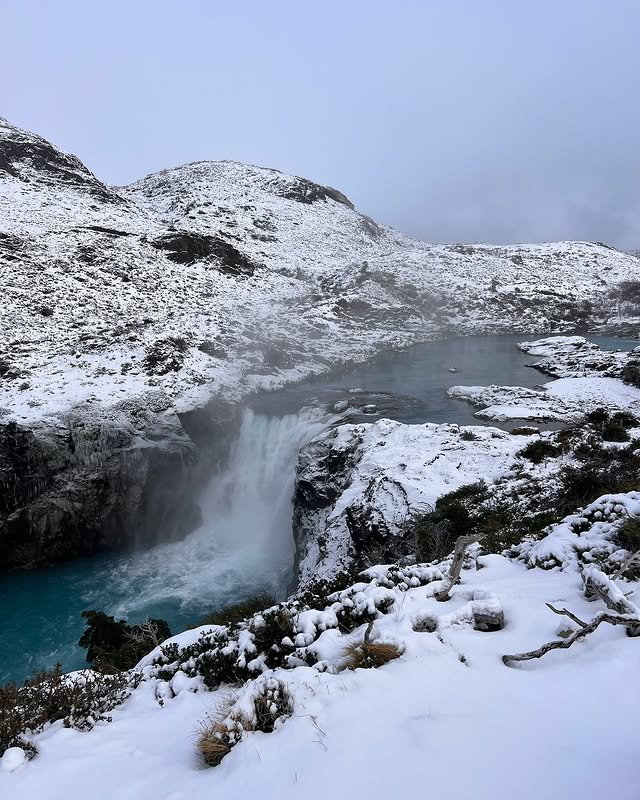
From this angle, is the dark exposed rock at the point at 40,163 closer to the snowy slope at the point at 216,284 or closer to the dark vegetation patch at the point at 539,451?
the snowy slope at the point at 216,284

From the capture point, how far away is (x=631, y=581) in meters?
5.13

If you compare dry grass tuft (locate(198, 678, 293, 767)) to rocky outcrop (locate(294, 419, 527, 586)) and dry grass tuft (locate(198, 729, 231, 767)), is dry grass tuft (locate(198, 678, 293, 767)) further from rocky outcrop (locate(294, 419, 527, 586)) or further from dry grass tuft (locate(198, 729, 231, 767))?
rocky outcrop (locate(294, 419, 527, 586))

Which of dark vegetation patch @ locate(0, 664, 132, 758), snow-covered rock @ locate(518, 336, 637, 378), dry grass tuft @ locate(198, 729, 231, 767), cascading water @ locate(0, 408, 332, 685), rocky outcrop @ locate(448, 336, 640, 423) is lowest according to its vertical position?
cascading water @ locate(0, 408, 332, 685)

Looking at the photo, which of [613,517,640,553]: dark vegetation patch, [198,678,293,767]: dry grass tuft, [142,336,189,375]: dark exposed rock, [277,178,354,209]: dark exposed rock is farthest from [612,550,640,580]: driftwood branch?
[277,178,354,209]: dark exposed rock

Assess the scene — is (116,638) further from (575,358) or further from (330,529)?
(575,358)

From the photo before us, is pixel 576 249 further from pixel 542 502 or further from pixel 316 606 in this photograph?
pixel 316 606

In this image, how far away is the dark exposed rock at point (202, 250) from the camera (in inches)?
1950

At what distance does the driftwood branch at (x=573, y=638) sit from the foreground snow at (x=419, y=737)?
0.09 meters

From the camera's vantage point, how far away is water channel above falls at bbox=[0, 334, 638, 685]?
1641cm

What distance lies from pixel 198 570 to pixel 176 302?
2775 cm

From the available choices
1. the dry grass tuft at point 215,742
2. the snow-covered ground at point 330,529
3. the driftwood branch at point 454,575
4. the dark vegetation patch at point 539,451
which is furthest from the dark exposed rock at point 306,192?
the dry grass tuft at point 215,742

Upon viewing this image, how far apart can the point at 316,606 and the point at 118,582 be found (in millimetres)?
16305

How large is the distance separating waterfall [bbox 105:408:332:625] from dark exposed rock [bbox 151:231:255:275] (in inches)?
1273

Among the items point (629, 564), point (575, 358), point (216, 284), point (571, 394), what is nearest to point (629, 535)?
point (629, 564)
